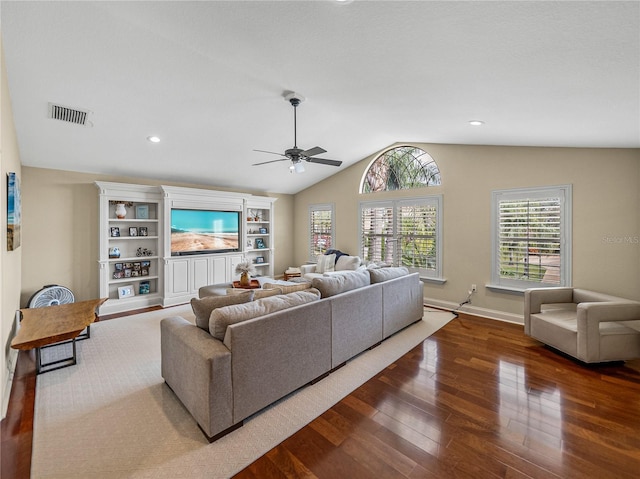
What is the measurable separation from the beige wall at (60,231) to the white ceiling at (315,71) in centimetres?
33

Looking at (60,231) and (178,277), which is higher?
(60,231)

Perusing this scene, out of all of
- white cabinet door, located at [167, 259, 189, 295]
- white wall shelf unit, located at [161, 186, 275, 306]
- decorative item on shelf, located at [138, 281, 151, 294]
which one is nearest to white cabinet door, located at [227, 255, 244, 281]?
white wall shelf unit, located at [161, 186, 275, 306]

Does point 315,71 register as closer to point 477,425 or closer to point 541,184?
point 477,425

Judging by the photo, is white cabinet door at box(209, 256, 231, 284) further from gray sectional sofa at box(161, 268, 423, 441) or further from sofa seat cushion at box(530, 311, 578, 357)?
sofa seat cushion at box(530, 311, 578, 357)

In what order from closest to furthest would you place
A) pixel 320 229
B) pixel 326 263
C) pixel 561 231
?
pixel 561 231 < pixel 326 263 < pixel 320 229

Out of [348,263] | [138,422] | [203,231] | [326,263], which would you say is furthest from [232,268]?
[138,422]

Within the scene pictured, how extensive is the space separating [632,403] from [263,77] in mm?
4328

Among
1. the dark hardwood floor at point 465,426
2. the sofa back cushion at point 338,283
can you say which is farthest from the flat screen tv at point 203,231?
the sofa back cushion at point 338,283

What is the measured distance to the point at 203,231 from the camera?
5.79m

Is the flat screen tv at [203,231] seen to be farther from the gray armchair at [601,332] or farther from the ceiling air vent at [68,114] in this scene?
the gray armchair at [601,332]

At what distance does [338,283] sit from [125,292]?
4120mm

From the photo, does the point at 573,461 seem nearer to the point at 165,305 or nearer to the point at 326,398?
the point at 326,398

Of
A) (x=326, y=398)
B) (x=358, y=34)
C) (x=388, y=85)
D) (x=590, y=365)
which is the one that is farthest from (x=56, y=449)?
(x=590, y=365)

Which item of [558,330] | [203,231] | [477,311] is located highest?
[203,231]
